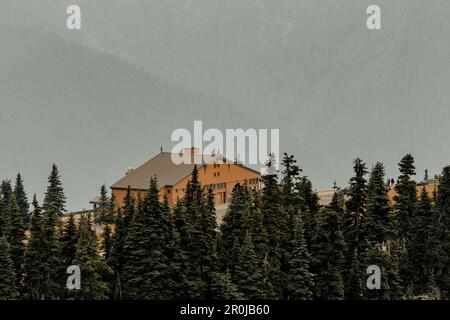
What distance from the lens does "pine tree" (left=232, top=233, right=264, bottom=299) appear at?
4844 centimetres

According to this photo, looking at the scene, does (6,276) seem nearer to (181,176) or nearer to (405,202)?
(405,202)

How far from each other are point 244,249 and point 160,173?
6599cm

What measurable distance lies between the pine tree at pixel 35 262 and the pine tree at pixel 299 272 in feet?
51.8

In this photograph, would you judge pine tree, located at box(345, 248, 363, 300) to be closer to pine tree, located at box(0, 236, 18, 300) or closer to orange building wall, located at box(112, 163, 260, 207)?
pine tree, located at box(0, 236, 18, 300)

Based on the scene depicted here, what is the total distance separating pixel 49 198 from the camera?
8006cm

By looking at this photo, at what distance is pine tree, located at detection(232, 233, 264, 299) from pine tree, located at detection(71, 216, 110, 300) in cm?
837

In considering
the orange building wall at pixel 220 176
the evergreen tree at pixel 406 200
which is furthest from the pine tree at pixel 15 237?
the orange building wall at pixel 220 176

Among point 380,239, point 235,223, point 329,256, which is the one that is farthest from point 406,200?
point 235,223

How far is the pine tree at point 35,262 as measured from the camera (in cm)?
4841

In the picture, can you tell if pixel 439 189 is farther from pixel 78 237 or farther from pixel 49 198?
pixel 49 198

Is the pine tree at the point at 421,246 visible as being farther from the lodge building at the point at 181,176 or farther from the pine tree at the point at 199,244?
the lodge building at the point at 181,176

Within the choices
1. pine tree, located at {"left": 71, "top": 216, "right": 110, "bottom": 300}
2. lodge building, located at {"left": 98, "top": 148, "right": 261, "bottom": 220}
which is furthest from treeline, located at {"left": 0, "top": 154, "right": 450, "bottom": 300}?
lodge building, located at {"left": 98, "top": 148, "right": 261, "bottom": 220}

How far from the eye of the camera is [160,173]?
114 meters
